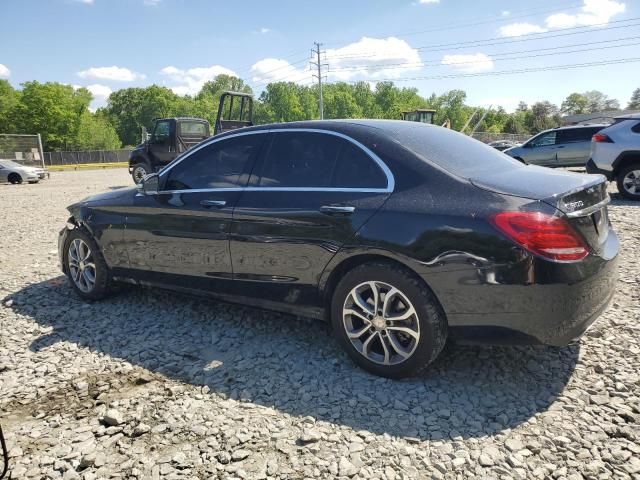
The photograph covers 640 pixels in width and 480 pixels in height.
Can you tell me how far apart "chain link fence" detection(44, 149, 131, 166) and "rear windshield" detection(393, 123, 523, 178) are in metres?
53.2

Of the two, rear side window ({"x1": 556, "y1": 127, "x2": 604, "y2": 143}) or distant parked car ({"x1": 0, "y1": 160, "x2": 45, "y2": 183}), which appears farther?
distant parked car ({"x1": 0, "y1": 160, "x2": 45, "y2": 183})

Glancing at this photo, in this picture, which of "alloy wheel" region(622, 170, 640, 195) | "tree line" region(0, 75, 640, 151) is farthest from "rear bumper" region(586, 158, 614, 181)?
"tree line" region(0, 75, 640, 151)

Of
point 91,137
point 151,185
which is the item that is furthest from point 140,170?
point 91,137

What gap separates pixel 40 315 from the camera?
4449mm

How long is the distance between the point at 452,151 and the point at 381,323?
1.25 m

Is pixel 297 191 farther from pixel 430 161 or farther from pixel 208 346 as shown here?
pixel 208 346

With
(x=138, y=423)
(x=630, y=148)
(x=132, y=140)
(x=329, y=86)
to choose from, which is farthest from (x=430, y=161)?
(x=329, y=86)

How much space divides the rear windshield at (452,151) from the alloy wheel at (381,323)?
33.8 inches

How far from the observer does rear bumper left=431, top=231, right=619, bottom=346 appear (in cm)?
257

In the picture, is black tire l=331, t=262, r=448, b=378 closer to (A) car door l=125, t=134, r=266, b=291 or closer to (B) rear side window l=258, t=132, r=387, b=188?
(B) rear side window l=258, t=132, r=387, b=188

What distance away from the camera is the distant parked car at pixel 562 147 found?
1459cm

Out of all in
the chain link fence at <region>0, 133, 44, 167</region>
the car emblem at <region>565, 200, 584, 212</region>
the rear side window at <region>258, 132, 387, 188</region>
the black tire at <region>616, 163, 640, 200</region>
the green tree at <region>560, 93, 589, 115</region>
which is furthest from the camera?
the green tree at <region>560, 93, 589, 115</region>

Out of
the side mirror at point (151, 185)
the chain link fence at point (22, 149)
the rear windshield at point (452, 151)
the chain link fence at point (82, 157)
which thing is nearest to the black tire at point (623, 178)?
the rear windshield at point (452, 151)

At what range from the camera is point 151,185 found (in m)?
4.20
